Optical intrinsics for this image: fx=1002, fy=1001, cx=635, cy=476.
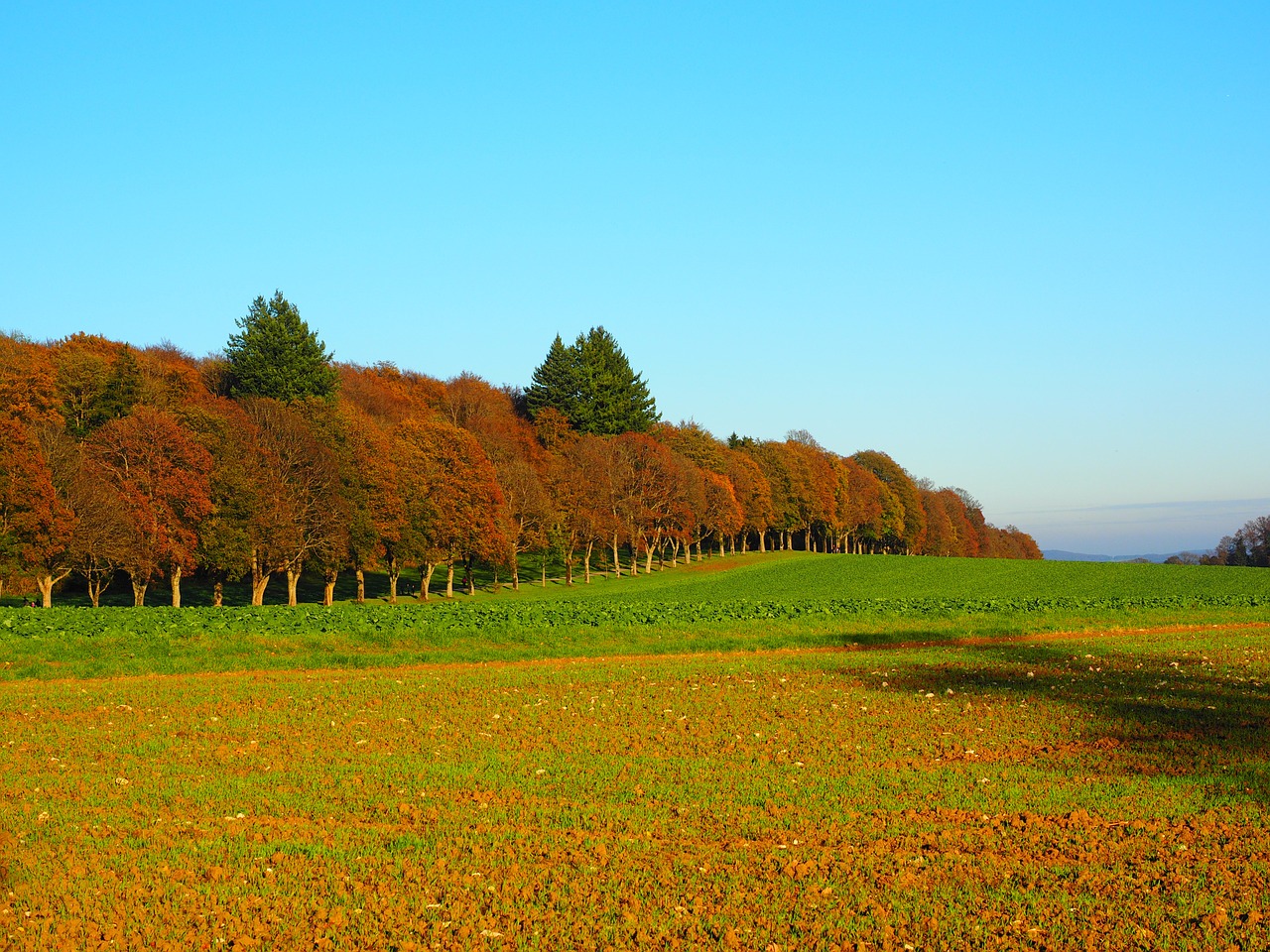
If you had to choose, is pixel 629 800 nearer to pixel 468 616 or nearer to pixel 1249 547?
pixel 468 616

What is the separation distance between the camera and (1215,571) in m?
82.8

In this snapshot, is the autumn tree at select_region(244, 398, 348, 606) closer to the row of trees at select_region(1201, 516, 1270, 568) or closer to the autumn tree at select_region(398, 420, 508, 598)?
the autumn tree at select_region(398, 420, 508, 598)

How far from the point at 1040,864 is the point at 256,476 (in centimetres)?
5692

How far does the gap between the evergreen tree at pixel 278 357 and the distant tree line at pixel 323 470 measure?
0.53 feet

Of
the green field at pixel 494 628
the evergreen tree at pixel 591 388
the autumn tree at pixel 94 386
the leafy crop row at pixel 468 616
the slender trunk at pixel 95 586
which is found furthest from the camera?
the evergreen tree at pixel 591 388

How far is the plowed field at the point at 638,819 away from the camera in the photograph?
8750mm

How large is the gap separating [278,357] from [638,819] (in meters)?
77.5

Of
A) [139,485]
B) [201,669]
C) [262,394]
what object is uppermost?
[262,394]

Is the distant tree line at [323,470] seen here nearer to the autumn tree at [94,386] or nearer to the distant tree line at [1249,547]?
the autumn tree at [94,386]

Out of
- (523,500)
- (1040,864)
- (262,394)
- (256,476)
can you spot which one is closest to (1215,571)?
(523,500)

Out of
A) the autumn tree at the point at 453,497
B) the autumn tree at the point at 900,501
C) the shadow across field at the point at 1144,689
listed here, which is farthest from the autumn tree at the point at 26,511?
the autumn tree at the point at 900,501

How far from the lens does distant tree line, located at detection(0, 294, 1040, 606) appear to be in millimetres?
54438

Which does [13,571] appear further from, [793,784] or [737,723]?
[793,784]

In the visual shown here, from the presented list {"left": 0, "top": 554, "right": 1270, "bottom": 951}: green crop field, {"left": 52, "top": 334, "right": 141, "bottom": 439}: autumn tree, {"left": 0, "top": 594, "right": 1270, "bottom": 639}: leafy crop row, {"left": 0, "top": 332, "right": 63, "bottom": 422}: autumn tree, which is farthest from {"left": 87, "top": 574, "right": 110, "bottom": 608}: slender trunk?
{"left": 0, "top": 554, "right": 1270, "bottom": 951}: green crop field
